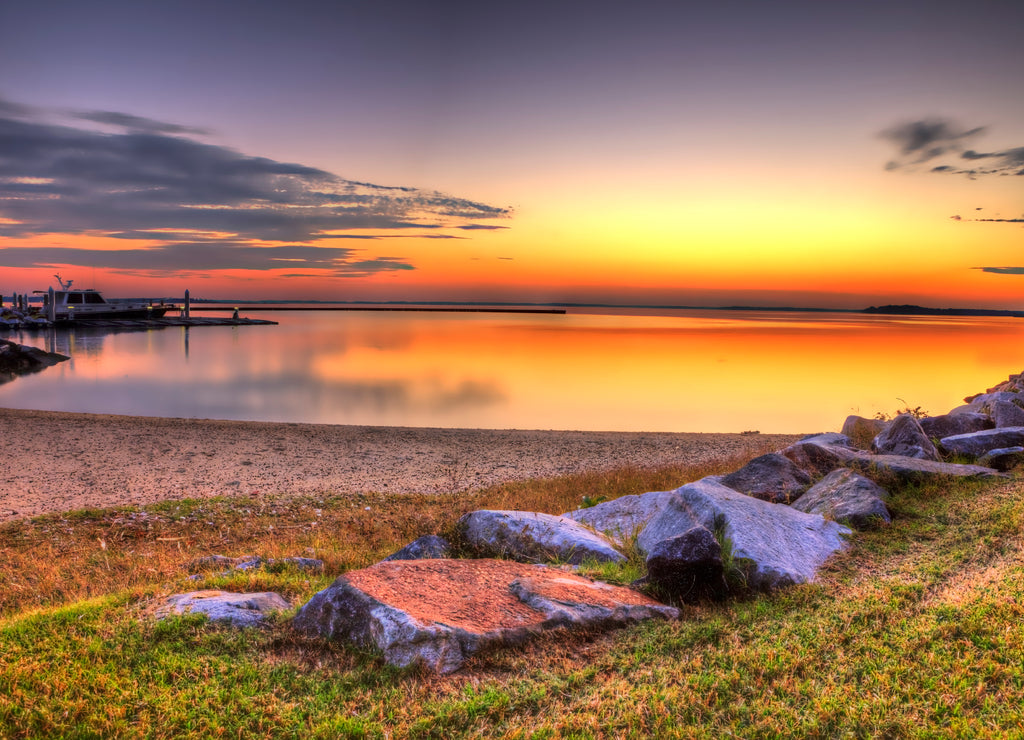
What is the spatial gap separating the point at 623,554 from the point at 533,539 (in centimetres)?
115

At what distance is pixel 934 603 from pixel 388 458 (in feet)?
51.8

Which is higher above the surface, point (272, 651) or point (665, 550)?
point (665, 550)

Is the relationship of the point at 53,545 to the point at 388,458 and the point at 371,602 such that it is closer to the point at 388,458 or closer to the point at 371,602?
the point at 371,602

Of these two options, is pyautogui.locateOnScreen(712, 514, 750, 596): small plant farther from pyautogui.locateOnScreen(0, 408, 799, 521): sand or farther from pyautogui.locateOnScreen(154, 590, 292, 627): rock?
pyautogui.locateOnScreen(0, 408, 799, 521): sand

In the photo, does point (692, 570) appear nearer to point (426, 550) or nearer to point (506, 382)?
point (426, 550)

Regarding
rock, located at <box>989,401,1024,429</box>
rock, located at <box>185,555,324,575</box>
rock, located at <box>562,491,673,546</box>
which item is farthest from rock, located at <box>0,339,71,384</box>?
rock, located at <box>989,401,1024,429</box>

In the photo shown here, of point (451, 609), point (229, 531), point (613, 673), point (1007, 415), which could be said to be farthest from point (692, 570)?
point (1007, 415)

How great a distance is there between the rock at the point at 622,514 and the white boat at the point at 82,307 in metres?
89.4

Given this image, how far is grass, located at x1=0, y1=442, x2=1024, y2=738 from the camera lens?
3766 mm

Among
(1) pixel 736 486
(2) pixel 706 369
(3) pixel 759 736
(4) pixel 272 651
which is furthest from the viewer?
(2) pixel 706 369

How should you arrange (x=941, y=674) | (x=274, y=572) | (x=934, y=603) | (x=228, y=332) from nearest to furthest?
(x=941, y=674), (x=934, y=603), (x=274, y=572), (x=228, y=332)

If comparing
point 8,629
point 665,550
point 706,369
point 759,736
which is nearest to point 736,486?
point 665,550

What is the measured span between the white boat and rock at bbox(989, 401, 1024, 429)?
9326cm

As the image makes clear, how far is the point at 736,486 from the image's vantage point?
382 inches
